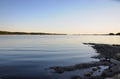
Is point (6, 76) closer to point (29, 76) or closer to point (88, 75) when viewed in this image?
point (29, 76)

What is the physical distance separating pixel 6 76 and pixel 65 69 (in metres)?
8.14

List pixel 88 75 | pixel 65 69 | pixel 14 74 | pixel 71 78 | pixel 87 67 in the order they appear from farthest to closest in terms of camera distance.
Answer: pixel 87 67 < pixel 65 69 < pixel 14 74 < pixel 88 75 < pixel 71 78

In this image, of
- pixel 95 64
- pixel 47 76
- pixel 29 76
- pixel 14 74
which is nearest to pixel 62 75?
pixel 47 76

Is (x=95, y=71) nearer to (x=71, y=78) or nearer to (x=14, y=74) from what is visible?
(x=71, y=78)

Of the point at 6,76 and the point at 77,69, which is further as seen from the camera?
the point at 77,69

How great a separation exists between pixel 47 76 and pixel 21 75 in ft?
11.5

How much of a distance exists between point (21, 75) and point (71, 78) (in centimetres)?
679

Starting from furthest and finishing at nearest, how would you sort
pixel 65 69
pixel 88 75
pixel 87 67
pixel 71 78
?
pixel 87 67 < pixel 65 69 < pixel 88 75 < pixel 71 78

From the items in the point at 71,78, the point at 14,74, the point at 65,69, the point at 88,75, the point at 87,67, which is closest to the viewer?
the point at 71,78

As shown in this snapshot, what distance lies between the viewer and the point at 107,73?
79.5 feet

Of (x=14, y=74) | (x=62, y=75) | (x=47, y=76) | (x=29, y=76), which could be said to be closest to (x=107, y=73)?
(x=62, y=75)

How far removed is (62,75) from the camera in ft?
84.4

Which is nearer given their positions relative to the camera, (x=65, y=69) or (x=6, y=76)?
(x=6, y=76)

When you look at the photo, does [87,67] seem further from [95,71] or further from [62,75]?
[62,75]
